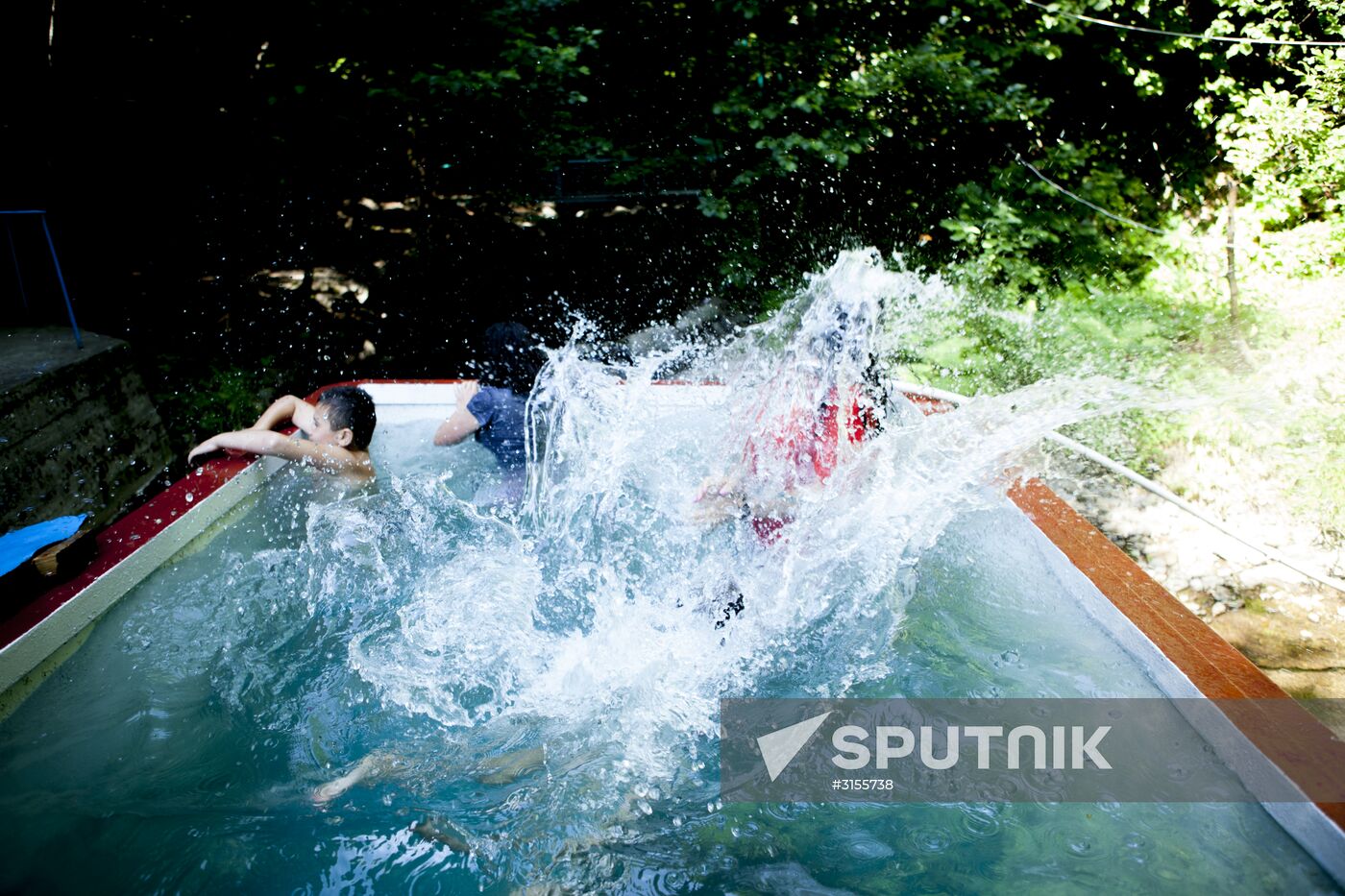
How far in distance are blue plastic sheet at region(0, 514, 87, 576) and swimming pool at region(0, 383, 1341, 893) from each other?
245 mm

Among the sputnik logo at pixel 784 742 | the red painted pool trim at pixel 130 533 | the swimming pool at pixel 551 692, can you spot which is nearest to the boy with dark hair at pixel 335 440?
the swimming pool at pixel 551 692

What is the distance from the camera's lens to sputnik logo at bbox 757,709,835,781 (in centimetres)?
260

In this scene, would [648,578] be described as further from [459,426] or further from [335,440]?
[335,440]

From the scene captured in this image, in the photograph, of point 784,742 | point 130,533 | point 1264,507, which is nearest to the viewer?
point 784,742

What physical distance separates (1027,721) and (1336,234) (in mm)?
6575

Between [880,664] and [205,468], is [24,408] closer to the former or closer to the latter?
[205,468]

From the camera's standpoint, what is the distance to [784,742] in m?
2.67

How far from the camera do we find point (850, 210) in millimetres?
8062

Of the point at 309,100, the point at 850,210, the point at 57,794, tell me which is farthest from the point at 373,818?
the point at 850,210

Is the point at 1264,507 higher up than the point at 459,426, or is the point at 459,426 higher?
the point at 459,426

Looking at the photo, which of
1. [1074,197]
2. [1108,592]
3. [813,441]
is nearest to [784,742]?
[813,441]

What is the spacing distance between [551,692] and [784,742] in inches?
35.5

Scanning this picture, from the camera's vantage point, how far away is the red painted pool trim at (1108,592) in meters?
2.51

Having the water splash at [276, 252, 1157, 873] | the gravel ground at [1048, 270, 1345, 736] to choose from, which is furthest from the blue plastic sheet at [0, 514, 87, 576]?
the gravel ground at [1048, 270, 1345, 736]
